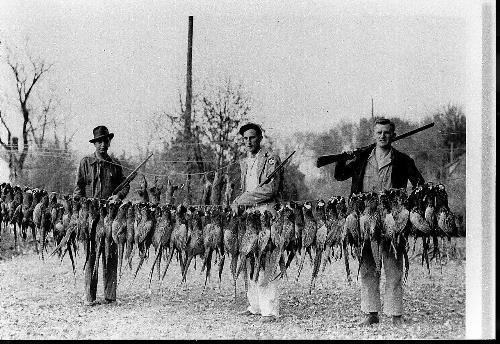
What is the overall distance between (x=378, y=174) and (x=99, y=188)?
2086 millimetres

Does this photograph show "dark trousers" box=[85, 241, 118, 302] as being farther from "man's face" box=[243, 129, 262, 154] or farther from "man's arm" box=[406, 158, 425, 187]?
"man's arm" box=[406, 158, 425, 187]

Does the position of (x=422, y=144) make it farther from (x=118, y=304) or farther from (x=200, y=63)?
(x=118, y=304)

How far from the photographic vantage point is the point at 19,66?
18.4 ft

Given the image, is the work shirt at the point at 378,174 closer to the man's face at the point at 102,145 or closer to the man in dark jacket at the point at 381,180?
the man in dark jacket at the point at 381,180

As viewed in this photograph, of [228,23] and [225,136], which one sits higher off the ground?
[228,23]

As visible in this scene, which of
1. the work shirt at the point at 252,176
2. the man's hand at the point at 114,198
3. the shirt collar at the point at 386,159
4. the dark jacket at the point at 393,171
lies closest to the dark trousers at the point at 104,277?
the man's hand at the point at 114,198

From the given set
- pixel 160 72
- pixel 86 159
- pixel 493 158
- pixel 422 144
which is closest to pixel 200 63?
pixel 160 72

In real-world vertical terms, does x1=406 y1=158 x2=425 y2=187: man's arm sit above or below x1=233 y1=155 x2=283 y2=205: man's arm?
above

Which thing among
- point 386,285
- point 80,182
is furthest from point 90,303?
point 386,285

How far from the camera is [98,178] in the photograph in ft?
18.8

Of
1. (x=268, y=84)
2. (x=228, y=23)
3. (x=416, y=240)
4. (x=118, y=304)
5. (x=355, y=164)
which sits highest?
(x=228, y=23)

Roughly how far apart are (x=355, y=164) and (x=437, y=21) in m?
1.22

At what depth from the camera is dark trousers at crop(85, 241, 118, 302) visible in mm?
5727

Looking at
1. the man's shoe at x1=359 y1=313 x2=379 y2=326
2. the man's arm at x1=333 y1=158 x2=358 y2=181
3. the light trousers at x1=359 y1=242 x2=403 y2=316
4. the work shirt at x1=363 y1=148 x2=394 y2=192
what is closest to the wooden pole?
the man's arm at x1=333 y1=158 x2=358 y2=181
